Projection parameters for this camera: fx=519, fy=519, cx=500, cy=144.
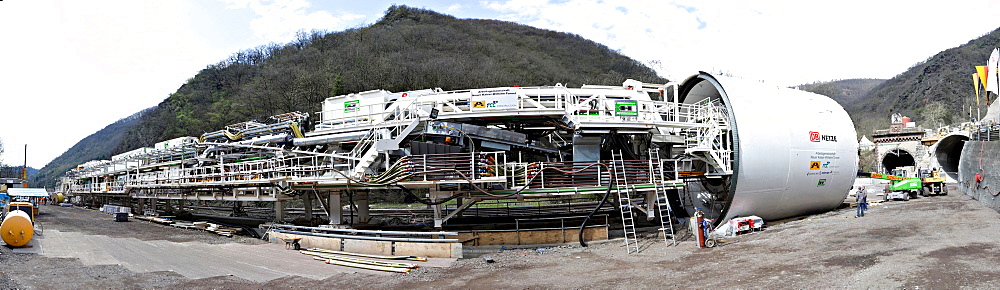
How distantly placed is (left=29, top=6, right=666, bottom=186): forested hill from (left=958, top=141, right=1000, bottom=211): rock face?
138ft

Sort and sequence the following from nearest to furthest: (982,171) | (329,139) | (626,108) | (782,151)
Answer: (626,108) < (782,151) < (329,139) < (982,171)

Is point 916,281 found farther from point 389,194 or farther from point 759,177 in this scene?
point 389,194

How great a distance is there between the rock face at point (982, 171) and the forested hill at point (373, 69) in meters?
42.2

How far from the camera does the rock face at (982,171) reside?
18000 mm

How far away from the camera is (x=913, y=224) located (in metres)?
14.8

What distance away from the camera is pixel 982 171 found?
21281 millimetres

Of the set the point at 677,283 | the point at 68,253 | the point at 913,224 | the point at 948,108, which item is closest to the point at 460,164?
the point at 677,283

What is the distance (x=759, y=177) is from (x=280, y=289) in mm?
14790

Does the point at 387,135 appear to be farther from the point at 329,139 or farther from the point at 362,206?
the point at 362,206

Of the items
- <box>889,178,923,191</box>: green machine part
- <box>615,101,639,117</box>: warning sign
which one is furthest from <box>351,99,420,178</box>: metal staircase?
<box>889,178,923,191</box>: green machine part

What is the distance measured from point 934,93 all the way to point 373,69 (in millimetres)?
100482

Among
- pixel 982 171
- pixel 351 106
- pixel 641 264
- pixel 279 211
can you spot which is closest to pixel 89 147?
pixel 279 211

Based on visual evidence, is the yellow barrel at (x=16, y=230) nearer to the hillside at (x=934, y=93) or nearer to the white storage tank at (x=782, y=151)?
the white storage tank at (x=782, y=151)

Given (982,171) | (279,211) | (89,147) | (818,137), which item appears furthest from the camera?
(89,147)
